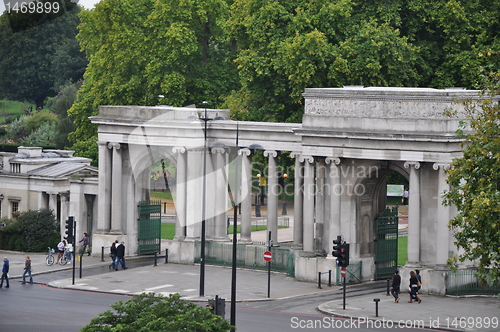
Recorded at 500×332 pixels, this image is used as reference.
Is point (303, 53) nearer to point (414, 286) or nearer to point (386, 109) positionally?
point (386, 109)

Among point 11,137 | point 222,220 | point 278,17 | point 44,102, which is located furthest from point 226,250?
point 44,102

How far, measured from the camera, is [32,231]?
57000 mm

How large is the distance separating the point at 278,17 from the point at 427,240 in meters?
24.3

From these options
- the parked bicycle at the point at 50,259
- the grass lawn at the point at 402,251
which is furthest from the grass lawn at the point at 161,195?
the parked bicycle at the point at 50,259

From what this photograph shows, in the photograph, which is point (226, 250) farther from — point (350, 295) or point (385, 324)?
point (385, 324)

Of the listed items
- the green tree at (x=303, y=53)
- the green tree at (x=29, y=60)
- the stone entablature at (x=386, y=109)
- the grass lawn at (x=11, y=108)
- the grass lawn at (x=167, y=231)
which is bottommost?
the grass lawn at (x=167, y=231)

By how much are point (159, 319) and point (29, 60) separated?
4030 inches

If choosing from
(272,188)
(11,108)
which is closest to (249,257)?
(272,188)

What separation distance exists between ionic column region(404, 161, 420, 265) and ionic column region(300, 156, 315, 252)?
4.95 meters

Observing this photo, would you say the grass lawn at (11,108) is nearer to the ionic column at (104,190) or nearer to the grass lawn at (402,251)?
the ionic column at (104,190)

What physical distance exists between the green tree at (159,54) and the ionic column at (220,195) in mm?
17707

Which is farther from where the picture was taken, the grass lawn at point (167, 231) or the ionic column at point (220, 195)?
the grass lawn at point (167, 231)

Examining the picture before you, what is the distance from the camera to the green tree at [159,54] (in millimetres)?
70000

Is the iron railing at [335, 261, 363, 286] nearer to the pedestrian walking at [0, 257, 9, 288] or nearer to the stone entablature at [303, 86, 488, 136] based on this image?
the stone entablature at [303, 86, 488, 136]
